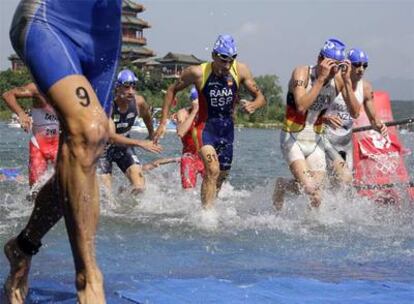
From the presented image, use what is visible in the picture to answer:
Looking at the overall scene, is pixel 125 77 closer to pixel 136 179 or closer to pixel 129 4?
pixel 136 179

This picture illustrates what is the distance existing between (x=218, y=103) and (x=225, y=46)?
616mm

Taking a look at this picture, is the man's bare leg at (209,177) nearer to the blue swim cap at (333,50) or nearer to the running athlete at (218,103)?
the running athlete at (218,103)

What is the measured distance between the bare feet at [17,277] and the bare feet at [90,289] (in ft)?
2.00

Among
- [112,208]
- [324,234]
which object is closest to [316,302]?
[324,234]

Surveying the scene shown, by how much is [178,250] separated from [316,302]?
181cm

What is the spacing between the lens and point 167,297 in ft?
11.0

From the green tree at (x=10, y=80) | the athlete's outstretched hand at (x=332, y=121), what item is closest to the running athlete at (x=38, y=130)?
the athlete's outstretched hand at (x=332, y=121)

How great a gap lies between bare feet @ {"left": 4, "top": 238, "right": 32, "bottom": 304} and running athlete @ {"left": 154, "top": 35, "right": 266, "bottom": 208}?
381 centimetres

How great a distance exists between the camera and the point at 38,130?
8281 mm

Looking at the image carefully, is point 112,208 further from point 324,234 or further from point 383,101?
point 383,101

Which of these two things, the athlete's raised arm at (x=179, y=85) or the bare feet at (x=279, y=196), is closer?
the athlete's raised arm at (x=179, y=85)

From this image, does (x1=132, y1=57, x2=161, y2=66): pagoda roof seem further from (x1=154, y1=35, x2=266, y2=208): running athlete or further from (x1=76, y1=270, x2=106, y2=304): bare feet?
(x1=76, y1=270, x2=106, y2=304): bare feet

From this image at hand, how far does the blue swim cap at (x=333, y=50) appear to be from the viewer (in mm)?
6996

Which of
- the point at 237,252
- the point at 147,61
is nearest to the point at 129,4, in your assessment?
the point at 237,252
